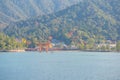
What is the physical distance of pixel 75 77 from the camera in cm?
6066

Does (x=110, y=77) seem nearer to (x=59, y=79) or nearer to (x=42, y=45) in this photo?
(x=59, y=79)

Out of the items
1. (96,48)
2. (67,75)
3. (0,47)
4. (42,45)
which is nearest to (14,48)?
(0,47)

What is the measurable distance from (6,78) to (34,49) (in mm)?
136463

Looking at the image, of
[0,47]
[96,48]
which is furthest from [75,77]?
[96,48]

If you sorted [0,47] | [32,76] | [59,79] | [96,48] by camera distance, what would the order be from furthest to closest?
[96,48], [0,47], [32,76], [59,79]

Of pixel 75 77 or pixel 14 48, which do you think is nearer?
pixel 75 77

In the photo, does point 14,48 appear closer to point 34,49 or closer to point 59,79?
point 34,49

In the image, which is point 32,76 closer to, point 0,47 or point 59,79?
point 59,79

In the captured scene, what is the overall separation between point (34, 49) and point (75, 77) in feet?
448

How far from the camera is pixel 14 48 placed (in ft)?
598

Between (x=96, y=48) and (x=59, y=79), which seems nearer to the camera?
(x=59, y=79)

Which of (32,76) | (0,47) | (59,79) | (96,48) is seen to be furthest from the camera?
(96,48)

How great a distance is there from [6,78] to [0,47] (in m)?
120

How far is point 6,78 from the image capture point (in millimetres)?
60094
